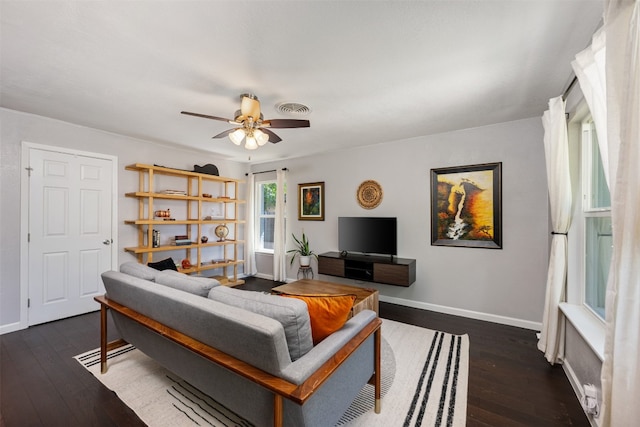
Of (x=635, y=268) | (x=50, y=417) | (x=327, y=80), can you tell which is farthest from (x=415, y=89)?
(x=50, y=417)

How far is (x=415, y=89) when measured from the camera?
7.61ft

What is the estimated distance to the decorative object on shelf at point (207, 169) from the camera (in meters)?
4.58

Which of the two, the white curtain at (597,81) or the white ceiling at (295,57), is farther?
the white ceiling at (295,57)

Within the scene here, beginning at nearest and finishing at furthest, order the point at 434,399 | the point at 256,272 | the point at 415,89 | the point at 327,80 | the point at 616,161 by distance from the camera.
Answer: the point at 616,161, the point at 434,399, the point at 327,80, the point at 415,89, the point at 256,272

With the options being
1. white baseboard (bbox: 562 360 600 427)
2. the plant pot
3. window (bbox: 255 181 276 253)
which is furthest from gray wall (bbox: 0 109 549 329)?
window (bbox: 255 181 276 253)

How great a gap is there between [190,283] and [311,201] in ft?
10.4

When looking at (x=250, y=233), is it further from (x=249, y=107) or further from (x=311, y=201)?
(x=249, y=107)

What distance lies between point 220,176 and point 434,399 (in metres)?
4.68

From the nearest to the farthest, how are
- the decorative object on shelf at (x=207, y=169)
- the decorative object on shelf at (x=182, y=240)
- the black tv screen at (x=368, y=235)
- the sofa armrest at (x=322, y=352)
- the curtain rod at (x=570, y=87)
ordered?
the sofa armrest at (x=322, y=352), the curtain rod at (x=570, y=87), the black tv screen at (x=368, y=235), the decorative object on shelf at (x=182, y=240), the decorative object on shelf at (x=207, y=169)

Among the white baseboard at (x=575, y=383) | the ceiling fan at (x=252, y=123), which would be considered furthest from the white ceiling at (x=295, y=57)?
the white baseboard at (x=575, y=383)

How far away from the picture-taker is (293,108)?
8.71 feet

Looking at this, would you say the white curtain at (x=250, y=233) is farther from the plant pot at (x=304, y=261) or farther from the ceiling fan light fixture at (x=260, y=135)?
the ceiling fan light fixture at (x=260, y=135)

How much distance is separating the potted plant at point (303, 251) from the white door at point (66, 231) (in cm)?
284

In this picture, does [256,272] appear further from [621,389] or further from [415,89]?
[621,389]
